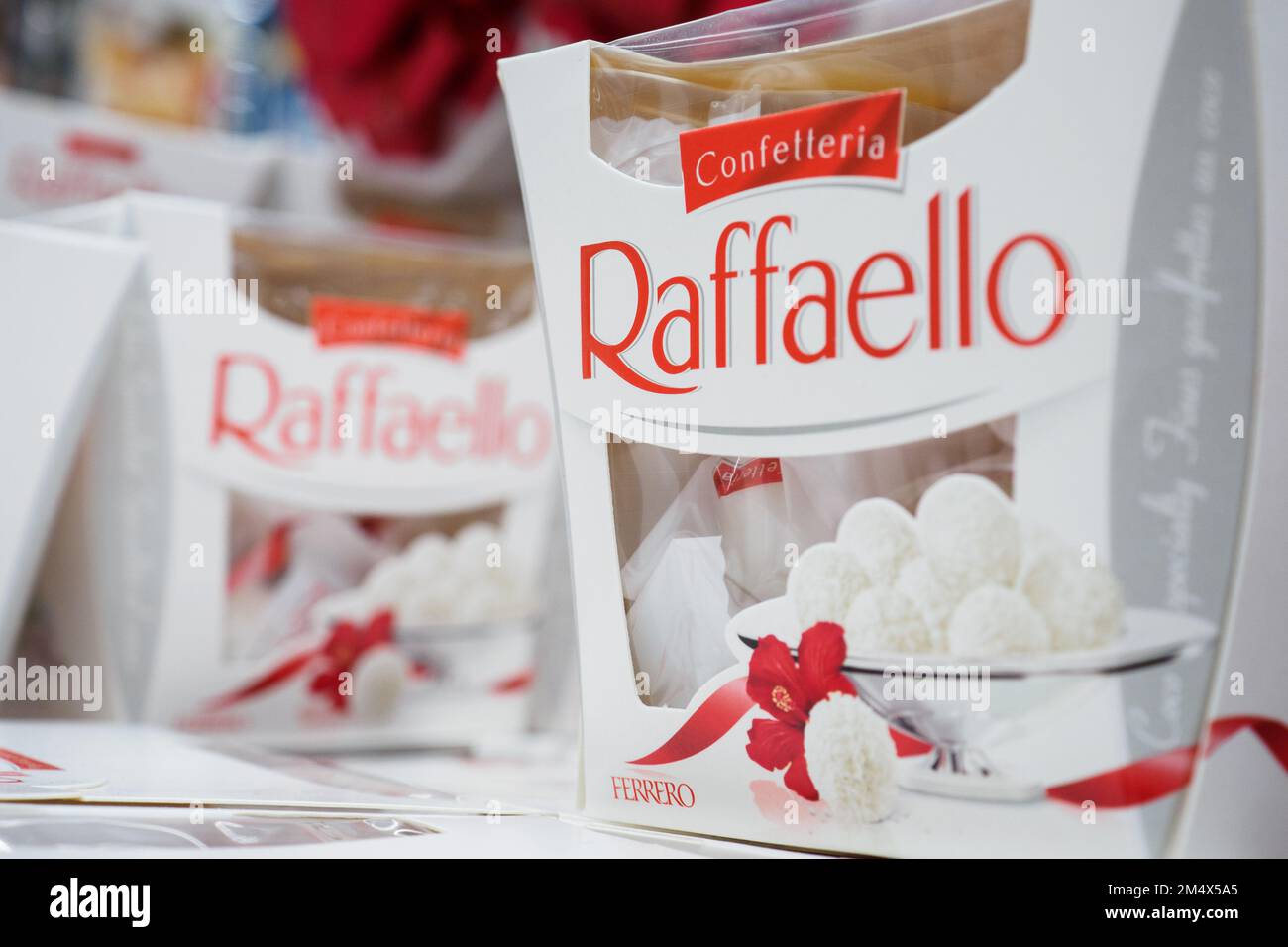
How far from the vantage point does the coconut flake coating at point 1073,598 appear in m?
0.51

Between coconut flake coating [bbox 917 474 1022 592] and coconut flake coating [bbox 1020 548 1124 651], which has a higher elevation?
coconut flake coating [bbox 917 474 1022 592]

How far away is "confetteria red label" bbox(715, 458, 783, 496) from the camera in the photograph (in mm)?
597

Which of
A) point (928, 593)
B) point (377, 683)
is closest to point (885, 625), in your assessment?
point (928, 593)

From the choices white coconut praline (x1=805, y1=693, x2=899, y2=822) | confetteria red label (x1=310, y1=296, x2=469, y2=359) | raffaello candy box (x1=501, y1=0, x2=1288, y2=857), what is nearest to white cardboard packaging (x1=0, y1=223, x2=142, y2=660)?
confetteria red label (x1=310, y1=296, x2=469, y2=359)

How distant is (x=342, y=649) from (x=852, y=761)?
2.31 feet

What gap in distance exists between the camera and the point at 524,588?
121 cm

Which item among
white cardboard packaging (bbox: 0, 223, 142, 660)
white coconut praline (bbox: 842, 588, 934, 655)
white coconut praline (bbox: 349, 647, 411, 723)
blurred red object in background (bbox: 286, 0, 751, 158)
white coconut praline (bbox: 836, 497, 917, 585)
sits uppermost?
blurred red object in background (bbox: 286, 0, 751, 158)

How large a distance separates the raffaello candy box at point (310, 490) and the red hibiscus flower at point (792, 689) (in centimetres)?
63

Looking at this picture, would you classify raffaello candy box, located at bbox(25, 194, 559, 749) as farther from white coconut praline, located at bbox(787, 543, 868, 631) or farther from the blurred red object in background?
white coconut praline, located at bbox(787, 543, 868, 631)

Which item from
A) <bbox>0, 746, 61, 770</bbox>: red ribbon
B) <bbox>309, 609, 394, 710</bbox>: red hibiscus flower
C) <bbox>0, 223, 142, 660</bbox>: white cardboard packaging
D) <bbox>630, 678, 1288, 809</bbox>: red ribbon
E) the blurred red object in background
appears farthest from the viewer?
the blurred red object in background

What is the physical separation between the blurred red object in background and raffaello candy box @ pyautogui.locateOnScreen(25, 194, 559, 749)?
0.89 ft
